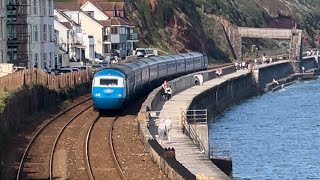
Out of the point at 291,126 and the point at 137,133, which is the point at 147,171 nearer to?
the point at 137,133

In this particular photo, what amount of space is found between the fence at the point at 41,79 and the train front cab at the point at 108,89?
432 cm

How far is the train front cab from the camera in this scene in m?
50.9

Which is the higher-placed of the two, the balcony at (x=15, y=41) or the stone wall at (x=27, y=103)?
the balcony at (x=15, y=41)

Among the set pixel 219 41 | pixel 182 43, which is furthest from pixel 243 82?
pixel 219 41

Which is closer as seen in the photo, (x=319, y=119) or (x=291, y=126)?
(x=291, y=126)

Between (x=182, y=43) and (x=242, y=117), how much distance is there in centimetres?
5981

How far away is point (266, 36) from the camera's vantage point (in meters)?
146

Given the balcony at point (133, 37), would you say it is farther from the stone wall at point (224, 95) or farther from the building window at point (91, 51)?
the stone wall at point (224, 95)

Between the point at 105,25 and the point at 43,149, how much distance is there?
79950 mm

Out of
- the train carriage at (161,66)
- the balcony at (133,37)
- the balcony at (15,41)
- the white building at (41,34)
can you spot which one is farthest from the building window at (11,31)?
the balcony at (133,37)

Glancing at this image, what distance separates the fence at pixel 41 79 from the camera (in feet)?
168

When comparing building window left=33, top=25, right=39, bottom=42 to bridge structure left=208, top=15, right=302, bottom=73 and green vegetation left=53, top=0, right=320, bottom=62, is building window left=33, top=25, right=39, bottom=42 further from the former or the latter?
bridge structure left=208, top=15, right=302, bottom=73

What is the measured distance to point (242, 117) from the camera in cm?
7812

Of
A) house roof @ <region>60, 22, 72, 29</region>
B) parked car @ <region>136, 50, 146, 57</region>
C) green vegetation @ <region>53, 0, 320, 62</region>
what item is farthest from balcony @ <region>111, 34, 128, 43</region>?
house roof @ <region>60, 22, 72, 29</region>
